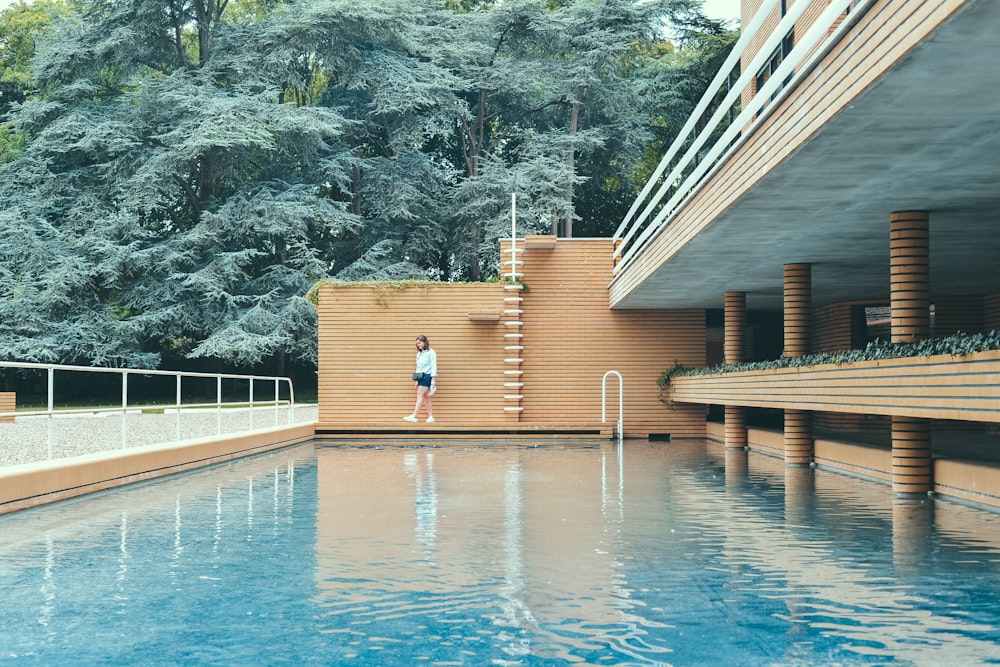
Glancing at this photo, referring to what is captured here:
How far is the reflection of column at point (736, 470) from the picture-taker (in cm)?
1187

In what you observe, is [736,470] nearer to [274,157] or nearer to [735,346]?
[735,346]

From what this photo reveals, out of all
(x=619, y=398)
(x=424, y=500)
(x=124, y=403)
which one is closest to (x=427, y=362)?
(x=619, y=398)

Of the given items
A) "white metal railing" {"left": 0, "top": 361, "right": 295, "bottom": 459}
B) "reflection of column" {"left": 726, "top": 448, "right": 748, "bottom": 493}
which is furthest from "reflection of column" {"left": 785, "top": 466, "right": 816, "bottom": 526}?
"white metal railing" {"left": 0, "top": 361, "right": 295, "bottom": 459}

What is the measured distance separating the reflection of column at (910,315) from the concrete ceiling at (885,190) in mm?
292

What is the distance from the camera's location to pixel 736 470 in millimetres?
14219

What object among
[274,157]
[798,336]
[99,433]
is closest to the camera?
[798,336]

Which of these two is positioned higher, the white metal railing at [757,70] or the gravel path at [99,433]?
the white metal railing at [757,70]

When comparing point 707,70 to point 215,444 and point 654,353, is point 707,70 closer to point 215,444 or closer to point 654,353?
point 654,353

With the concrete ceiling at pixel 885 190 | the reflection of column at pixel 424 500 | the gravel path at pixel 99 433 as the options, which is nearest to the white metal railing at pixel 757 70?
the concrete ceiling at pixel 885 190

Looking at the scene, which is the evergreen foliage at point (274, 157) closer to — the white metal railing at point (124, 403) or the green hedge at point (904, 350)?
the white metal railing at point (124, 403)

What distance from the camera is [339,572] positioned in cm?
629

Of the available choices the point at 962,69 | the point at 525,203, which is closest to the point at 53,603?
the point at 962,69

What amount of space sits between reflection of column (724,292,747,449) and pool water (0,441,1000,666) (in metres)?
7.64

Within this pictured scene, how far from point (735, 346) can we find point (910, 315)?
803cm
